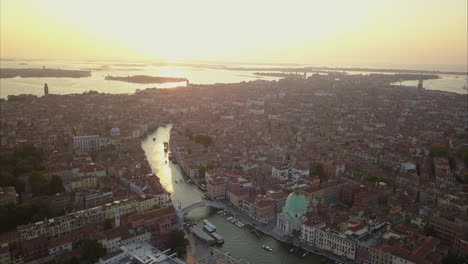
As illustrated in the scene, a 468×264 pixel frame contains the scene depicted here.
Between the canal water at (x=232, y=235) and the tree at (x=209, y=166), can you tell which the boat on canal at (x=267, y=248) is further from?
the tree at (x=209, y=166)

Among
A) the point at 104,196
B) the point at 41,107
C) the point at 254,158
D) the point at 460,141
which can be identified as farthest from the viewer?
the point at 41,107

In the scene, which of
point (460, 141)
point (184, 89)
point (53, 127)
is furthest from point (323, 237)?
point (184, 89)

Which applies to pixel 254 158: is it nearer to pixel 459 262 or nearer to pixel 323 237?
pixel 323 237

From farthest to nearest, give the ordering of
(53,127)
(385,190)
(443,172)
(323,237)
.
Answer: (53,127), (443,172), (385,190), (323,237)

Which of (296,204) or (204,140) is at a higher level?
(296,204)

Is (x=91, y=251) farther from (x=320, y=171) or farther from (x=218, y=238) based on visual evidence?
(x=320, y=171)

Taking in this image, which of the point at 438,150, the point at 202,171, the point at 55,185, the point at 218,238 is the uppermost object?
the point at 438,150

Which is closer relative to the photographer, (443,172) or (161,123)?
(443,172)

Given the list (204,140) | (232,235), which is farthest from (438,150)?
(232,235)
